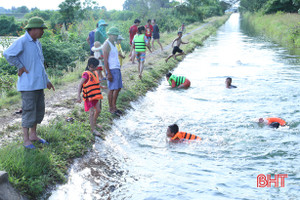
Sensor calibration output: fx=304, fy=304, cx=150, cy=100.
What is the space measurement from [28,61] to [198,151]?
391cm

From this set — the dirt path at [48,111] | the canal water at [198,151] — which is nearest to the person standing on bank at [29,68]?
the dirt path at [48,111]

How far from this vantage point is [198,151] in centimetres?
664

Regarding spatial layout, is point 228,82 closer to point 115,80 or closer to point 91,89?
point 115,80

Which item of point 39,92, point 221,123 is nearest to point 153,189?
point 39,92

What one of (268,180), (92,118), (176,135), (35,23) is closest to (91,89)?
(92,118)

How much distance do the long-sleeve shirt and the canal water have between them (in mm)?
1539

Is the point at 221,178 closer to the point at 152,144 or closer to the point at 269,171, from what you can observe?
the point at 269,171

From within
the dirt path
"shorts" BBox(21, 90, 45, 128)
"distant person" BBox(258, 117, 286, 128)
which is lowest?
"distant person" BBox(258, 117, 286, 128)

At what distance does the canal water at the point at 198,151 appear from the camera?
4.95 meters

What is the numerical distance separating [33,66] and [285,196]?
4.52 meters

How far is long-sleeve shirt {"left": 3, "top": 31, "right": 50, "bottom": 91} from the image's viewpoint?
4617 millimetres

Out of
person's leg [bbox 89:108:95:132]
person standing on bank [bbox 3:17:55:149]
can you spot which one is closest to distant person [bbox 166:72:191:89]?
person's leg [bbox 89:108:95:132]

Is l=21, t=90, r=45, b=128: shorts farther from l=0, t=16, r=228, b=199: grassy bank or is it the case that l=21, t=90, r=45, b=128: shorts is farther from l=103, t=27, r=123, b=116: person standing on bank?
l=103, t=27, r=123, b=116: person standing on bank

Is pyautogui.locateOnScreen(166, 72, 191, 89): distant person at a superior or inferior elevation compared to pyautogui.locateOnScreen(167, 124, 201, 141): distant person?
superior
